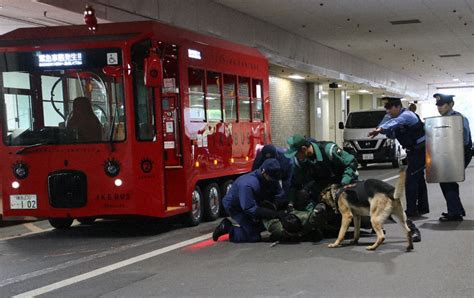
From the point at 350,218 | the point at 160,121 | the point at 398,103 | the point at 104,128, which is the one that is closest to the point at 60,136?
the point at 104,128

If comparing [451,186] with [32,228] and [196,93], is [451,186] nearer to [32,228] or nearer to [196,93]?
[196,93]

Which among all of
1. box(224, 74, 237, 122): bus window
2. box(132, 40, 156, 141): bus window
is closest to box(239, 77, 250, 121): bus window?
box(224, 74, 237, 122): bus window

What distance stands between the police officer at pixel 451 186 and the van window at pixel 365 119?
12458 mm

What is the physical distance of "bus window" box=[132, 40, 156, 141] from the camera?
852cm

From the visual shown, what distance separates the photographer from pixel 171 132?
9.22 m

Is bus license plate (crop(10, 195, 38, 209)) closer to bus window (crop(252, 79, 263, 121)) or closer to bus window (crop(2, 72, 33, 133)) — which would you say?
bus window (crop(2, 72, 33, 133))

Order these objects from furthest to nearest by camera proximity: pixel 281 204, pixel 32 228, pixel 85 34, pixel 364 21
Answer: pixel 364 21 → pixel 32 228 → pixel 85 34 → pixel 281 204

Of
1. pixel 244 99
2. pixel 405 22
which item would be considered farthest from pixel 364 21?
pixel 244 99

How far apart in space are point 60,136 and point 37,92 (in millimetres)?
820

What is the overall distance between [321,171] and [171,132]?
8.34ft

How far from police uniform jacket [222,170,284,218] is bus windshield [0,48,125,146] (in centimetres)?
191

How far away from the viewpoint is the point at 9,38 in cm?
888

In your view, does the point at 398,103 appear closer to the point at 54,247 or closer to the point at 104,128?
the point at 104,128

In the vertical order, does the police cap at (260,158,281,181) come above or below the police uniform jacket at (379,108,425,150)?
below
